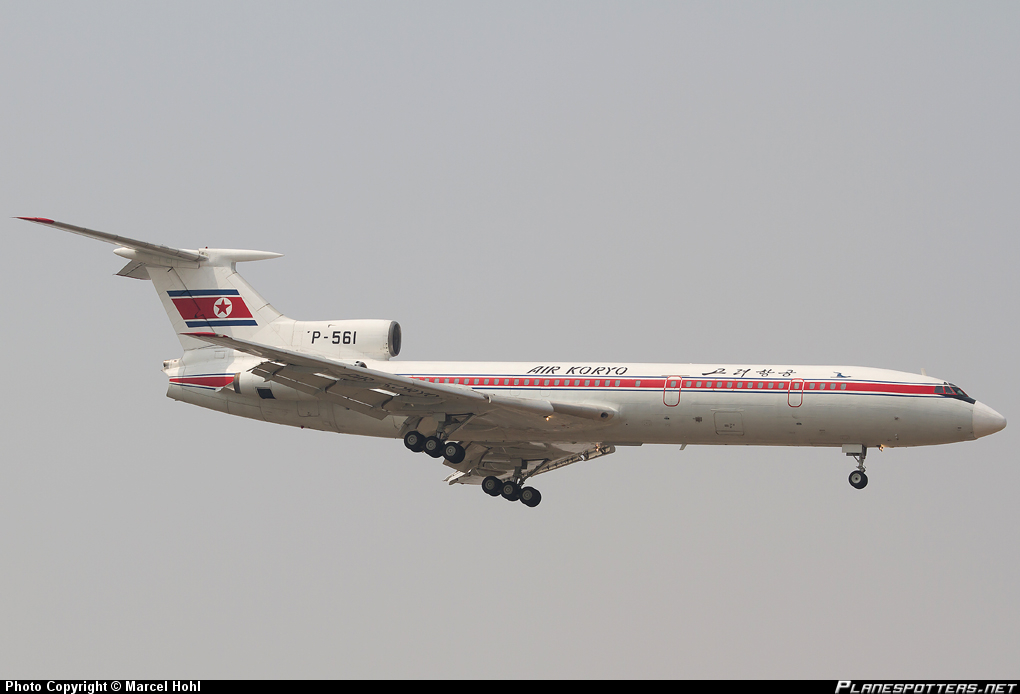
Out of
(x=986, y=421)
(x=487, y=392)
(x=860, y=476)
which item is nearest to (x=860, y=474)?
(x=860, y=476)

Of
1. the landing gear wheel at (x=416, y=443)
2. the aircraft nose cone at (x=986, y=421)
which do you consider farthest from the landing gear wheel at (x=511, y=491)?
the aircraft nose cone at (x=986, y=421)

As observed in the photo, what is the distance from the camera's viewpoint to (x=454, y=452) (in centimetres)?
3381

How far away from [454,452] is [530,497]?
5.09 metres

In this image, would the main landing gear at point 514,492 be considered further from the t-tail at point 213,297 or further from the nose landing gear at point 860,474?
the nose landing gear at point 860,474

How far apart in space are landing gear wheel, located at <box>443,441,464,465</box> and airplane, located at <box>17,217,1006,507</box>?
37 millimetres

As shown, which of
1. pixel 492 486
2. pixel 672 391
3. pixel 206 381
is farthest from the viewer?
pixel 492 486

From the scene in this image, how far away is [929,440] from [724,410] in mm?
5162

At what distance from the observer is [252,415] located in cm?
3478

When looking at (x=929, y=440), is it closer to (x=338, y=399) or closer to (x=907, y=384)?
(x=907, y=384)

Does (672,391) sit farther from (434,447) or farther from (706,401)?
(434,447)

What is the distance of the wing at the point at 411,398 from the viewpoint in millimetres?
31844

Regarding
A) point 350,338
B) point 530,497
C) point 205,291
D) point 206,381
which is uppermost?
point 205,291

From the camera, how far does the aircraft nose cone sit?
3203cm

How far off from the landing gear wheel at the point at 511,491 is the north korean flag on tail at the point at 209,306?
30.0 ft
